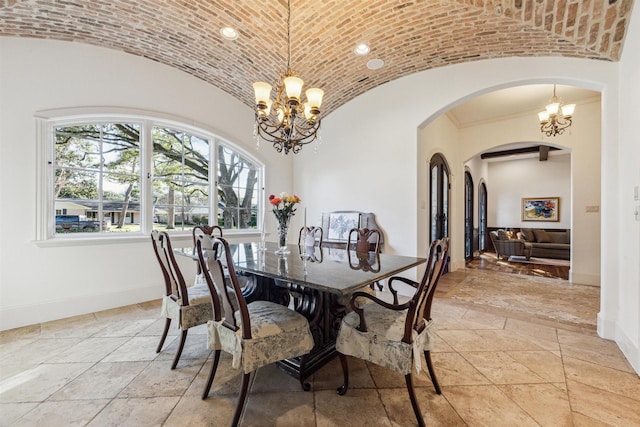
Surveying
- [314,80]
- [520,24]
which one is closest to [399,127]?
[314,80]

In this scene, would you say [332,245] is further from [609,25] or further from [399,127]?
[609,25]

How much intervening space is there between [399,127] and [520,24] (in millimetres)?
1706

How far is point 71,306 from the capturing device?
9.77 ft

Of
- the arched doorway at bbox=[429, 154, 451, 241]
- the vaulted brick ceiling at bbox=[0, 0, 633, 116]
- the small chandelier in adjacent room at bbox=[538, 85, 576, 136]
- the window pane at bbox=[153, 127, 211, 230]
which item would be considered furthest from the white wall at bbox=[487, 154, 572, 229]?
the window pane at bbox=[153, 127, 211, 230]

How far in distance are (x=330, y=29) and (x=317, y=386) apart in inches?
133

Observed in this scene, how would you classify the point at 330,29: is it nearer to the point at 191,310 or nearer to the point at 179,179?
the point at 179,179

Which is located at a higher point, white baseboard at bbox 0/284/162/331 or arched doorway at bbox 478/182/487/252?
arched doorway at bbox 478/182/487/252

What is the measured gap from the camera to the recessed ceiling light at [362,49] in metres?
3.12

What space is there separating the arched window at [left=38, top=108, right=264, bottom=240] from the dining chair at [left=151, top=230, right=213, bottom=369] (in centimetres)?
178

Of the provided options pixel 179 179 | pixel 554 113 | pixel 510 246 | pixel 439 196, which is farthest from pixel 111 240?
pixel 510 246

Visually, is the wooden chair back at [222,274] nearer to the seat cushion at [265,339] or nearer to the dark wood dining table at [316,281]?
the seat cushion at [265,339]

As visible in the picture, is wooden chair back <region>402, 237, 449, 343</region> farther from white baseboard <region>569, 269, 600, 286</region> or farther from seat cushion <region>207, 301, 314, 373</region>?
white baseboard <region>569, 269, 600, 286</region>

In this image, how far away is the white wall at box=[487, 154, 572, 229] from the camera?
821 centimetres

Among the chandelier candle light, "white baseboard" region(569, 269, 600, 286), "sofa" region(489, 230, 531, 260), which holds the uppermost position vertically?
the chandelier candle light
